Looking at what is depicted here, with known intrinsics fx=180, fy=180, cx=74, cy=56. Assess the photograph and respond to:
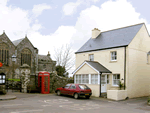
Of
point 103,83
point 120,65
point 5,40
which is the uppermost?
point 5,40

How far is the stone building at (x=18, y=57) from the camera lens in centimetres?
4291

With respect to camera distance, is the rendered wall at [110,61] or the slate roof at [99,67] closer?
the rendered wall at [110,61]

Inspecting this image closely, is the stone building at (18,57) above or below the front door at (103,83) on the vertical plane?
above

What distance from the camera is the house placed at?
19594 millimetres

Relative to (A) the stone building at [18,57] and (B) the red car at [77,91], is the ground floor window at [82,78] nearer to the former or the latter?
(B) the red car at [77,91]

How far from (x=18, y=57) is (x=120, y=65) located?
31971mm

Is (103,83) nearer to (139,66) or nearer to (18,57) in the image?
(139,66)

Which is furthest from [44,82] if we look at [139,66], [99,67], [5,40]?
[5,40]

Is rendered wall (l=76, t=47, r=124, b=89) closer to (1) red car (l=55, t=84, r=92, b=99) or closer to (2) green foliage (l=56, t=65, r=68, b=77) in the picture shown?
(1) red car (l=55, t=84, r=92, b=99)

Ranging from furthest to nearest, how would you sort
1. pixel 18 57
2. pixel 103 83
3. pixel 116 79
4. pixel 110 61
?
pixel 18 57 → pixel 110 61 → pixel 116 79 → pixel 103 83

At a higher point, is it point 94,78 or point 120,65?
point 120,65

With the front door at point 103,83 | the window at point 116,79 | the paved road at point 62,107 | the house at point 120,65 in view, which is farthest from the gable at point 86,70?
the paved road at point 62,107

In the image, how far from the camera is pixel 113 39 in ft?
73.4

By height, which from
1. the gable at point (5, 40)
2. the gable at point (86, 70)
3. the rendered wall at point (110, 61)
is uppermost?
the gable at point (5, 40)
